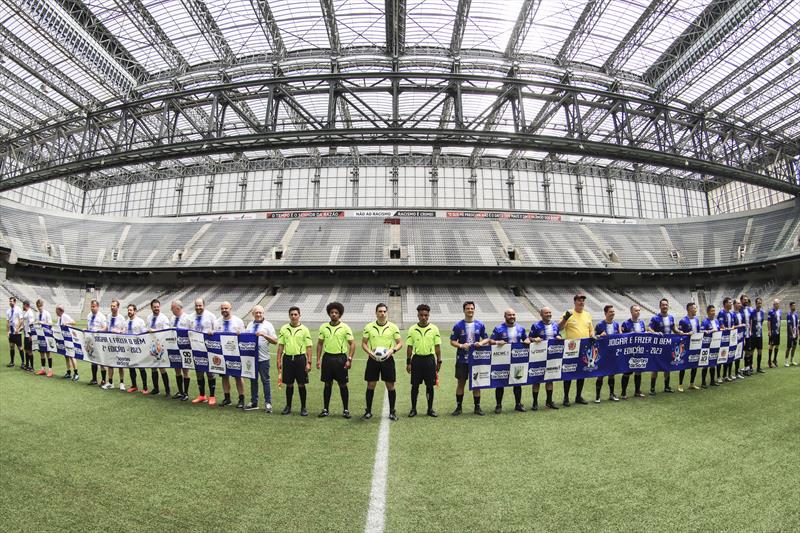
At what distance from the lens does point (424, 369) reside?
7.38m

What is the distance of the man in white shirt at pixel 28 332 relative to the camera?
12.2 metres

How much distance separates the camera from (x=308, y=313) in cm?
3631

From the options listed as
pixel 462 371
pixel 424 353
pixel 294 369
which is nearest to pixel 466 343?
pixel 462 371

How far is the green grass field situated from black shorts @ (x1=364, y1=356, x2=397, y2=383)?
810mm

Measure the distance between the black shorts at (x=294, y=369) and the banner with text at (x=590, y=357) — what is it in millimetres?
3202

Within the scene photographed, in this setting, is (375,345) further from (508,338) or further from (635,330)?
(635,330)

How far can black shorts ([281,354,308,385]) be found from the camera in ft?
24.1

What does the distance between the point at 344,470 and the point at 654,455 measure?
161 inches

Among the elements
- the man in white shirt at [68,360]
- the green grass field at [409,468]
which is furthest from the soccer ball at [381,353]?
the man in white shirt at [68,360]

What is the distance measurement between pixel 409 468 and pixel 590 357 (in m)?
5.47

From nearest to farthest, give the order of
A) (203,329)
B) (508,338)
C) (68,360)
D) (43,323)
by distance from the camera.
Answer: (508,338), (203,329), (68,360), (43,323)

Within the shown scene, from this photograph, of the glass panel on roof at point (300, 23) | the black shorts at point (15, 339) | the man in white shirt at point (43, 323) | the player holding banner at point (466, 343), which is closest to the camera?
the player holding banner at point (466, 343)

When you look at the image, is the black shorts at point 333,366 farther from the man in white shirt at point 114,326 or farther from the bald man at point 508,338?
the man in white shirt at point 114,326

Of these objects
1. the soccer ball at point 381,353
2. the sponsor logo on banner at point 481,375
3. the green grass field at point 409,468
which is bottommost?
the green grass field at point 409,468
